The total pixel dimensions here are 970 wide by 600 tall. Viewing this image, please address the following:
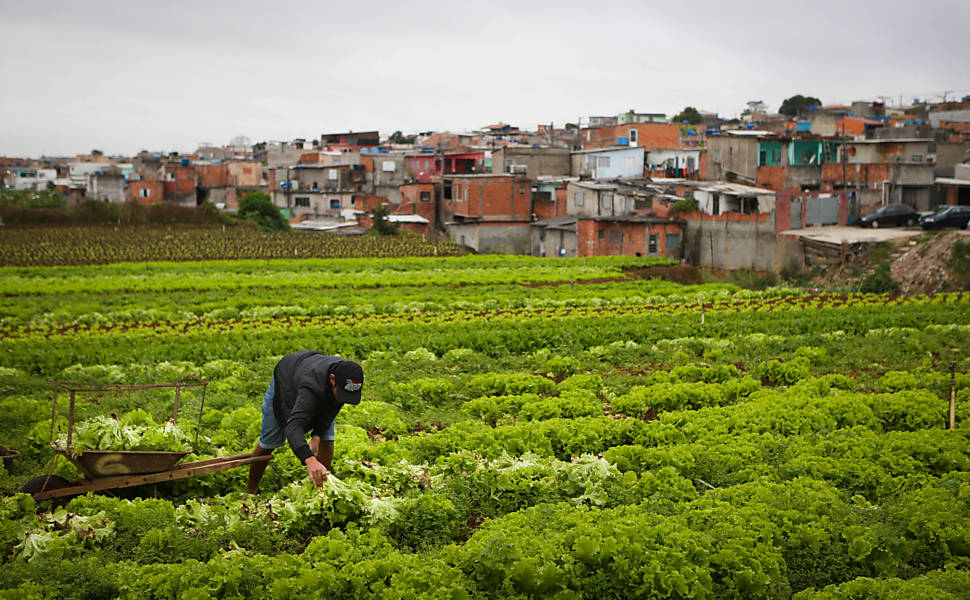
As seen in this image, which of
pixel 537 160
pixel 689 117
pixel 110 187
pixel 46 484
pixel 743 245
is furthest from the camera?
pixel 689 117

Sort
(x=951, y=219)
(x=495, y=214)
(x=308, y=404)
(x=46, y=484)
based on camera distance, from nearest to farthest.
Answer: (x=308, y=404) < (x=46, y=484) < (x=951, y=219) < (x=495, y=214)

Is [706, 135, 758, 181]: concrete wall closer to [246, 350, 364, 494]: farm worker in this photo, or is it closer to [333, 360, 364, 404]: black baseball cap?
[246, 350, 364, 494]: farm worker

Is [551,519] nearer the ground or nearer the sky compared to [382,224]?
nearer the ground

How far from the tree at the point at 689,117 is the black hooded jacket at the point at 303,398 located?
118907 mm

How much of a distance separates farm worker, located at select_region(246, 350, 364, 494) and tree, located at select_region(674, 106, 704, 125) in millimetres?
118862

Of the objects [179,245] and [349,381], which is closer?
[349,381]

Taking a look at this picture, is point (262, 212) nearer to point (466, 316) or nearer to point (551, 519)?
point (466, 316)

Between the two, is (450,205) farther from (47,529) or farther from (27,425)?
(47,529)

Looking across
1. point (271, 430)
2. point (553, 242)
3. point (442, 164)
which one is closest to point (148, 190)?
point (442, 164)

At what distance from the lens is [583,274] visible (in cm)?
3884

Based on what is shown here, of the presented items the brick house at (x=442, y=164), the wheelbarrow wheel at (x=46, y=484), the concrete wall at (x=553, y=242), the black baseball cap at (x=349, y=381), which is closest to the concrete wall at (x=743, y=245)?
the concrete wall at (x=553, y=242)

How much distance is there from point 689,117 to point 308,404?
123313mm

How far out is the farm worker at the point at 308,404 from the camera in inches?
321

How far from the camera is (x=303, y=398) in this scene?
27.4 ft
